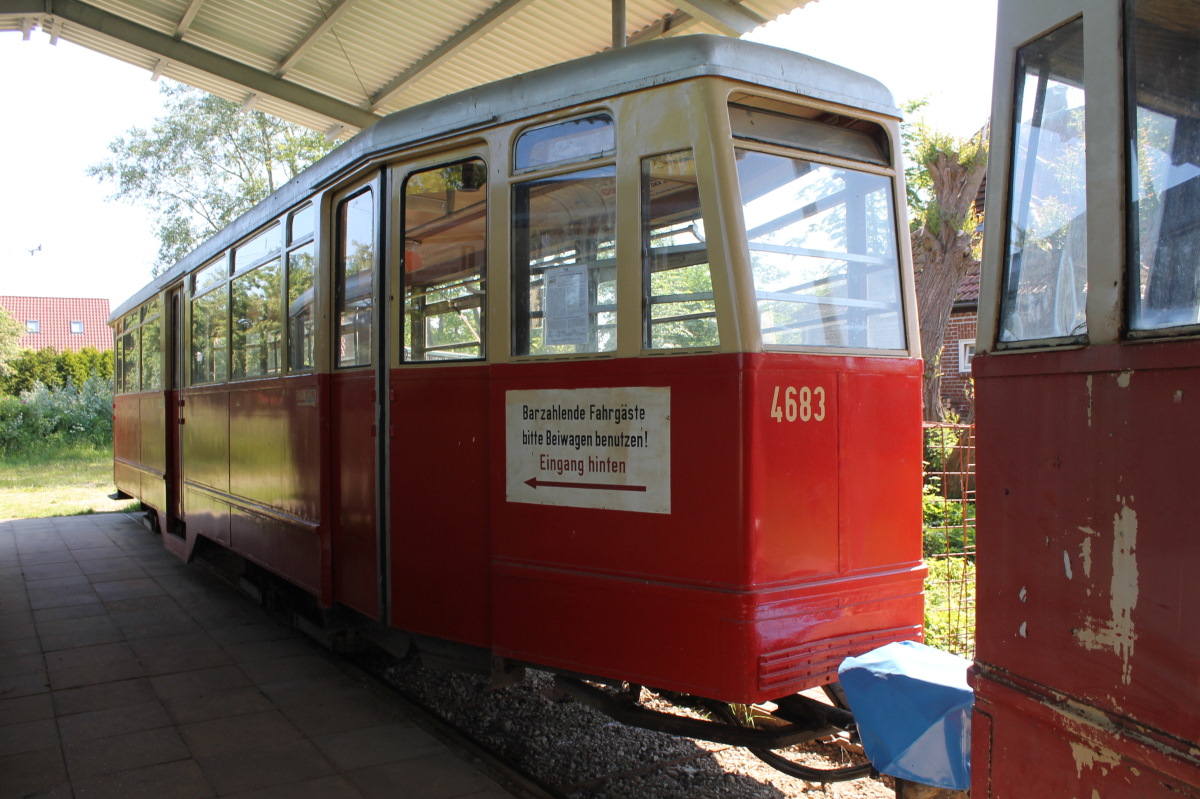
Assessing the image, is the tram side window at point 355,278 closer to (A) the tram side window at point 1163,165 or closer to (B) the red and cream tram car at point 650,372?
(B) the red and cream tram car at point 650,372

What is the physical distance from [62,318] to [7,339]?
2169cm

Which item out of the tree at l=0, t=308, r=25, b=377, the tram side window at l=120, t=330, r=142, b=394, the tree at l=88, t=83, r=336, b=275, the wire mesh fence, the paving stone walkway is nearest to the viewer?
the paving stone walkway

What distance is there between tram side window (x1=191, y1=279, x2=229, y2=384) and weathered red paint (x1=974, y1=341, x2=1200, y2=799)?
6577 millimetres

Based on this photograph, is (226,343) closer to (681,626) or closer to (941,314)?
(681,626)

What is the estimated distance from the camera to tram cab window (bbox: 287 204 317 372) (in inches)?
Answer: 210

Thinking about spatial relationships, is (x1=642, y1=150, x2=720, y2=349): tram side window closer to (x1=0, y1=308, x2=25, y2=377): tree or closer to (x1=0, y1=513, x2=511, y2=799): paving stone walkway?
(x1=0, y1=513, x2=511, y2=799): paving stone walkway

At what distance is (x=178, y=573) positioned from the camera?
348 inches

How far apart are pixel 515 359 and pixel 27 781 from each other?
2.84 m

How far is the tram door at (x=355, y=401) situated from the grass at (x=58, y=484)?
11015mm

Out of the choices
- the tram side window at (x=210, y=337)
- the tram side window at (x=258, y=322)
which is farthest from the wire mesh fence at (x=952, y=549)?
the tram side window at (x=210, y=337)

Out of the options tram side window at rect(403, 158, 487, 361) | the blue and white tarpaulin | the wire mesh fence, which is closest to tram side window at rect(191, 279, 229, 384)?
tram side window at rect(403, 158, 487, 361)

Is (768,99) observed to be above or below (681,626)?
above

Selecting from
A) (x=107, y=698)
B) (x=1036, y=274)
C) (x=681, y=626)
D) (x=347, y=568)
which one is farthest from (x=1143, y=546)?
(x=107, y=698)

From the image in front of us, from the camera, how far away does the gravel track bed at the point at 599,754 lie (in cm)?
396
